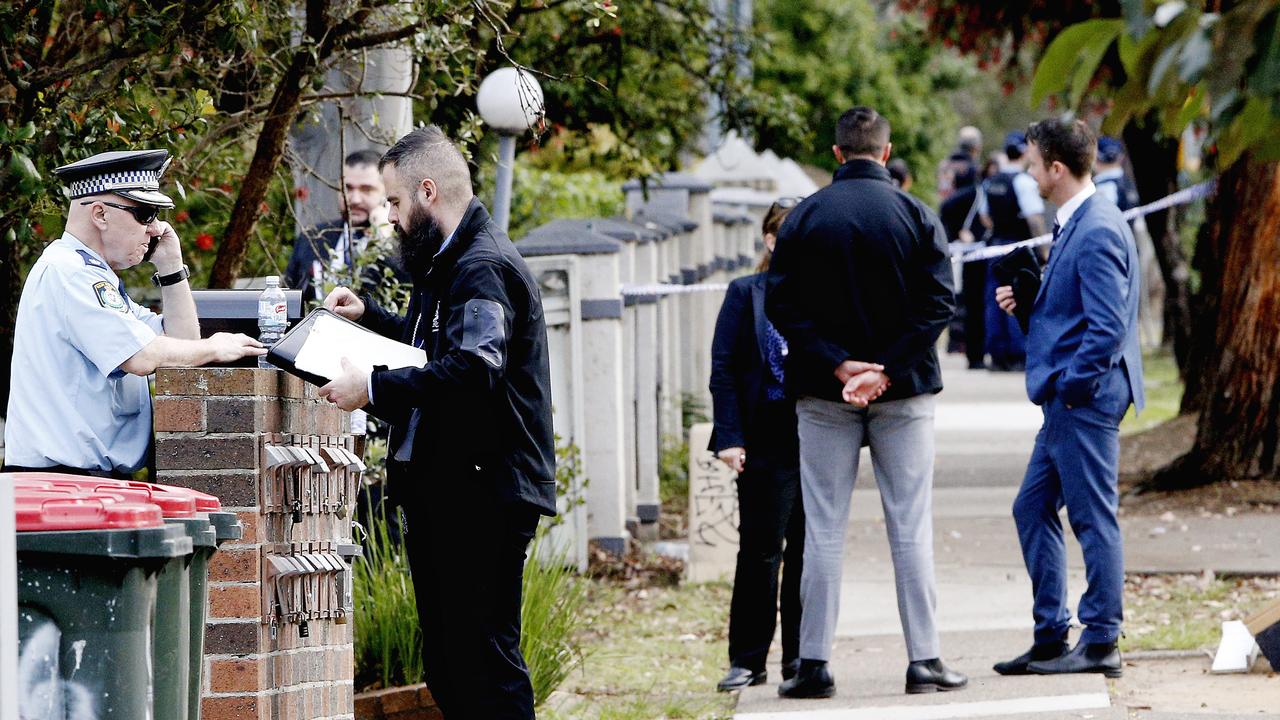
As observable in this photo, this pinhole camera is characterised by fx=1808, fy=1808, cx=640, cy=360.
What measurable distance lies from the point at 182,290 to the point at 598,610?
399cm

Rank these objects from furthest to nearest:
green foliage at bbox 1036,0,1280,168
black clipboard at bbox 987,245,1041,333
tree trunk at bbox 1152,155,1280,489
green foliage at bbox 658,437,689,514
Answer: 1. green foliage at bbox 658,437,689,514
2. tree trunk at bbox 1152,155,1280,489
3. black clipboard at bbox 987,245,1041,333
4. green foliage at bbox 1036,0,1280,168

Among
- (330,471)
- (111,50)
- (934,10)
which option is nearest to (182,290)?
(330,471)

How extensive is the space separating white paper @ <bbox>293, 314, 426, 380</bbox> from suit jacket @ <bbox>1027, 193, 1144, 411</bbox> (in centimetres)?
275

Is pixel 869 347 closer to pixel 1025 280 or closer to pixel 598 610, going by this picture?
pixel 1025 280

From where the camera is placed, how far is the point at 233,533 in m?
4.36

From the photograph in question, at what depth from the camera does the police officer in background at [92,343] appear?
15.1 ft

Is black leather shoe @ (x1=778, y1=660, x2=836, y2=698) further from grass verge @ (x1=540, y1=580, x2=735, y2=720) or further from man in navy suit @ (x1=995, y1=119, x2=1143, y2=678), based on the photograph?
man in navy suit @ (x1=995, y1=119, x2=1143, y2=678)

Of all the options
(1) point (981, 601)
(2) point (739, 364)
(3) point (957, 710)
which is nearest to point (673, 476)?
(1) point (981, 601)

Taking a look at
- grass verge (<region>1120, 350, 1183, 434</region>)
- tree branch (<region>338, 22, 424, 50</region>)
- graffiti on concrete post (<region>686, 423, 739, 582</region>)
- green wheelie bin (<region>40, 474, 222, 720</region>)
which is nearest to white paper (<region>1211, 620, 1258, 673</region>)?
graffiti on concrete post (<region>686, 423, 739, 582</region>)

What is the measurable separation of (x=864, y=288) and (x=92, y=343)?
285 cm

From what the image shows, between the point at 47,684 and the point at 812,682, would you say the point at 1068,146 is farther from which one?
the point at 47,684

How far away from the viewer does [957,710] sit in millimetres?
6227

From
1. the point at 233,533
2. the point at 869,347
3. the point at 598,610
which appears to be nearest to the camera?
the point at 233,533

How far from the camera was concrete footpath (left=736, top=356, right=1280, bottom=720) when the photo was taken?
20.6ft
